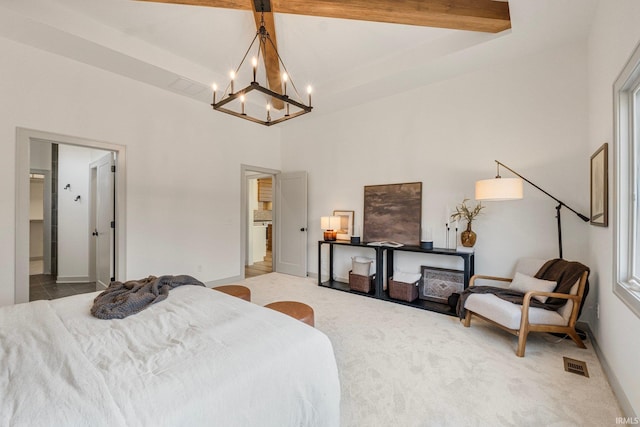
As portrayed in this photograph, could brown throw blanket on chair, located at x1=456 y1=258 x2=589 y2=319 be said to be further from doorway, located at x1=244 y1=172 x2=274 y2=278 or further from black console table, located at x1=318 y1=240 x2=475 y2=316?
doorway, located at x1=244 y1=172 x2=274 y2=278

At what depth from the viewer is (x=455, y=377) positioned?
209 centimetres

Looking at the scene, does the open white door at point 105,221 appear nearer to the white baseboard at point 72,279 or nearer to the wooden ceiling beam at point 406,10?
the white baseboard at point 72,279

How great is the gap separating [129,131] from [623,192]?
5.11 meters

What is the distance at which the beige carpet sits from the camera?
1702mm

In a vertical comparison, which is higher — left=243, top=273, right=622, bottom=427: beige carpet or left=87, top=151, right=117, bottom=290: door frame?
left=87, top=151, right=117, bottom=290: door frame

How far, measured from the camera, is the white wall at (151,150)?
293 centimetres

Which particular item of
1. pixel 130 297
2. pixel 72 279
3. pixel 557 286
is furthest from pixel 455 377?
pixel 72 279

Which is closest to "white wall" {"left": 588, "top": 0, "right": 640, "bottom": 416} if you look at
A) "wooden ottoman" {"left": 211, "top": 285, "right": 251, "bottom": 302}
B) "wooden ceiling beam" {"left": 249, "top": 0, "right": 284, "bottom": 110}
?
"wooden ceiling beam" {"left": 249, "top": 0, "right": 284, "bottom": 110}

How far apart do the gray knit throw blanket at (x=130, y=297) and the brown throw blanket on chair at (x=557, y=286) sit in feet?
9.60

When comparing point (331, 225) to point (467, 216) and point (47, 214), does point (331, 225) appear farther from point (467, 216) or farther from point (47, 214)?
point (47, 214)

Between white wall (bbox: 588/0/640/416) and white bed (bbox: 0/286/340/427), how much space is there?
6.05ft

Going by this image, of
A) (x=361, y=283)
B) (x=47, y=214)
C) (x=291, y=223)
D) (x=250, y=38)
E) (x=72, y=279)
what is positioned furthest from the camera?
(x=291, y=223)

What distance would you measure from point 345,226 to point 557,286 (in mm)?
2927

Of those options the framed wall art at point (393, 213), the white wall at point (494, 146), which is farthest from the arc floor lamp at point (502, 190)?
the framed wall art at point (393, 213)
